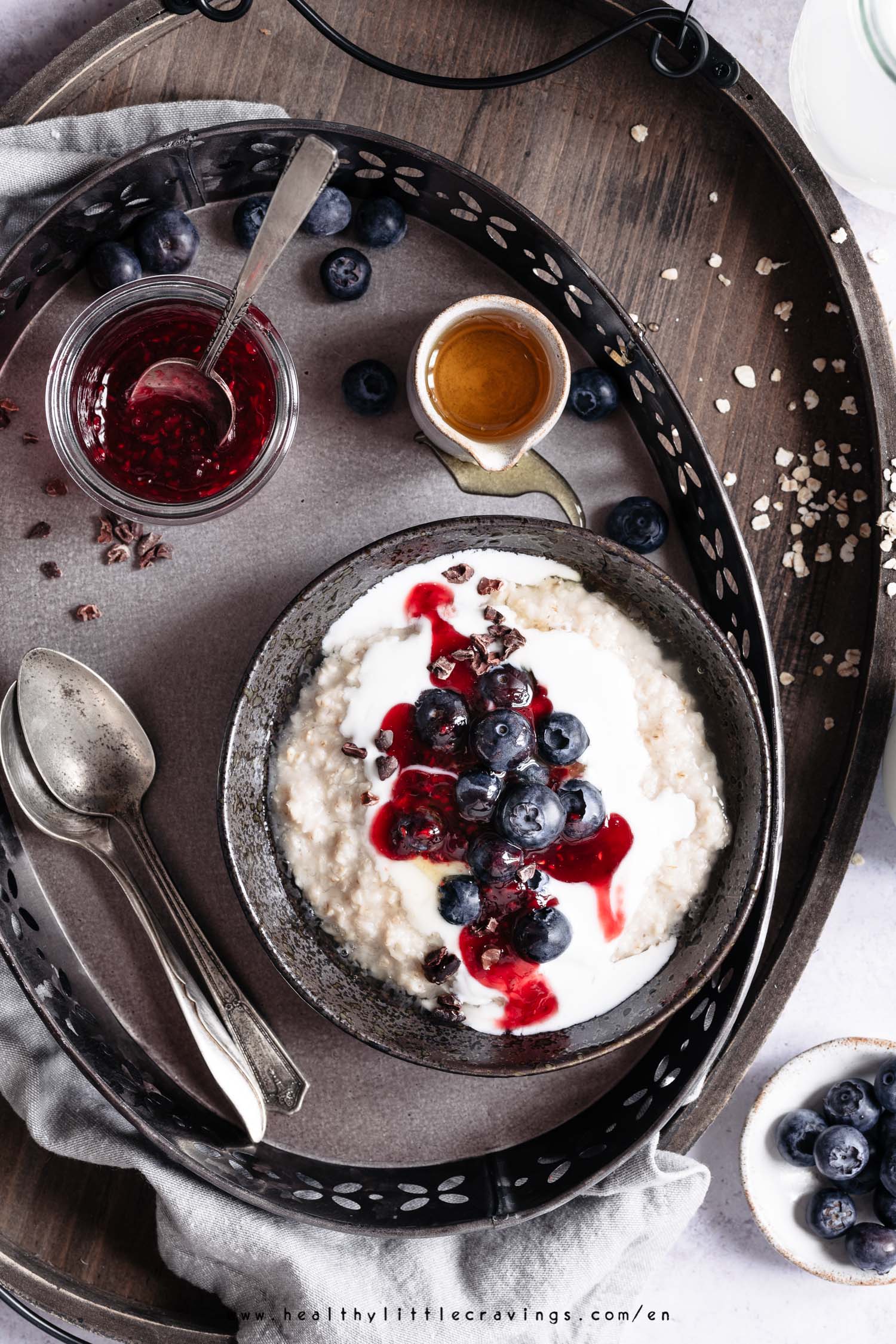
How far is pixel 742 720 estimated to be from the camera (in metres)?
1.99

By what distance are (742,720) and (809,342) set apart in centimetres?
85

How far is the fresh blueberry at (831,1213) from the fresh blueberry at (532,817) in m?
1.21

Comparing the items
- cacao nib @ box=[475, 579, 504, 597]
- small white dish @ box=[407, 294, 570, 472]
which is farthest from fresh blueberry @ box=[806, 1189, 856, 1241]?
small white dish @ box=[407, 294, 570, 472]

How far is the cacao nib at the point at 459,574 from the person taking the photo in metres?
1.98

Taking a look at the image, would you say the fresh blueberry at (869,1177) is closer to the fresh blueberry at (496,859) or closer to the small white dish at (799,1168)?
the small white dish at (799,1168)

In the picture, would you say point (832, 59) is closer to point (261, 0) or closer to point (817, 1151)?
point (261, 0)

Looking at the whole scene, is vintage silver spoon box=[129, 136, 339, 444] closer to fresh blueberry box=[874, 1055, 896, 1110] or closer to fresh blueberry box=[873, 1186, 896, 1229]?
fresh blueberry box=[874, 1055, 896, 1110]

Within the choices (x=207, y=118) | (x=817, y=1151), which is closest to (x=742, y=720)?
(x=817, y=1151)

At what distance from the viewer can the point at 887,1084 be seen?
2340mm

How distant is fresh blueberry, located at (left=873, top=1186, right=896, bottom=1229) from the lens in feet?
7.71

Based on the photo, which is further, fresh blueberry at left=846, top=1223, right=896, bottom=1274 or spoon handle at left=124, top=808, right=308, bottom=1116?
fresh blueberry at left=846, top=1223, right=896, bottom=1274

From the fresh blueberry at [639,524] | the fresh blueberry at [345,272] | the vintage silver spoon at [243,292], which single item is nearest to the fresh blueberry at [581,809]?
the fresh blueberry at [639,524]

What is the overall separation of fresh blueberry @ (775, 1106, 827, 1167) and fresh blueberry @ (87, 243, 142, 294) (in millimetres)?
2207

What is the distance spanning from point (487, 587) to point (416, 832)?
0.46 metres
